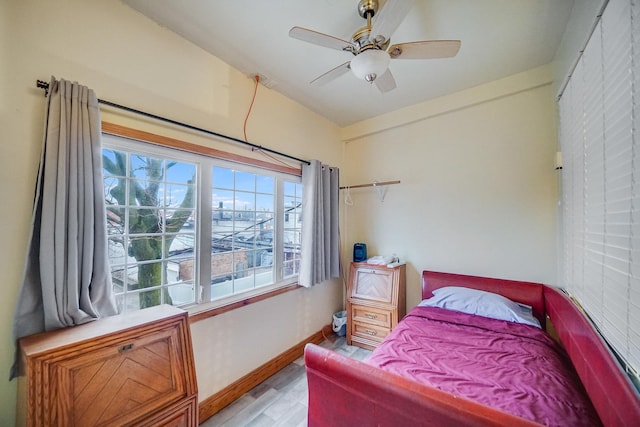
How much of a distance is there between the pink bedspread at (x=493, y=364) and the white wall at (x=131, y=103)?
3.76 ft

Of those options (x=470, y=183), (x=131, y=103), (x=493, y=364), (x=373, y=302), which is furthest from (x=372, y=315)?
(x=131, y=103)

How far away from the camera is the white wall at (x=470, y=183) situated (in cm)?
222

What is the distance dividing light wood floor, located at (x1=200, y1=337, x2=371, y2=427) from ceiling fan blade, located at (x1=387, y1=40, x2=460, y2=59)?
2517mm

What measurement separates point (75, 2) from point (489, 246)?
3.58 metres

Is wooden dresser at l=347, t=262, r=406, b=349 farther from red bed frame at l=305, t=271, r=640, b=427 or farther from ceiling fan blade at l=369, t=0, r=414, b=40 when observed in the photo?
ceiling fan blade at l=369, t=0, r=414, b=40

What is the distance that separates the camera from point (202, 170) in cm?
191

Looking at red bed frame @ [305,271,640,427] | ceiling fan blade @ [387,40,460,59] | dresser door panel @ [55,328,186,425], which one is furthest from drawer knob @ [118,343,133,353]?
ceiling fan blade @ [387,40,460,59]

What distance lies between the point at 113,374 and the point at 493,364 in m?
2.04

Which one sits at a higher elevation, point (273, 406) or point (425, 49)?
point (425, 49)

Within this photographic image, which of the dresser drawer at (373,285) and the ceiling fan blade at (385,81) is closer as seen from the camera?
the ceiling fan blade at (385,81)

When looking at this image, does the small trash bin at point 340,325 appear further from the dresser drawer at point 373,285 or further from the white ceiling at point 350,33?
the white ceiling at point 350,33

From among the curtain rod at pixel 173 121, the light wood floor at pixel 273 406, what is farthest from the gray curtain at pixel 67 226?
the light wood floor at pixel 273 406

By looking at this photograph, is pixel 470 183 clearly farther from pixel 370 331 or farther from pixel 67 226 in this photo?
pixel 67 226

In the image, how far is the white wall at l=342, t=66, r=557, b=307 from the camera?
222cm
